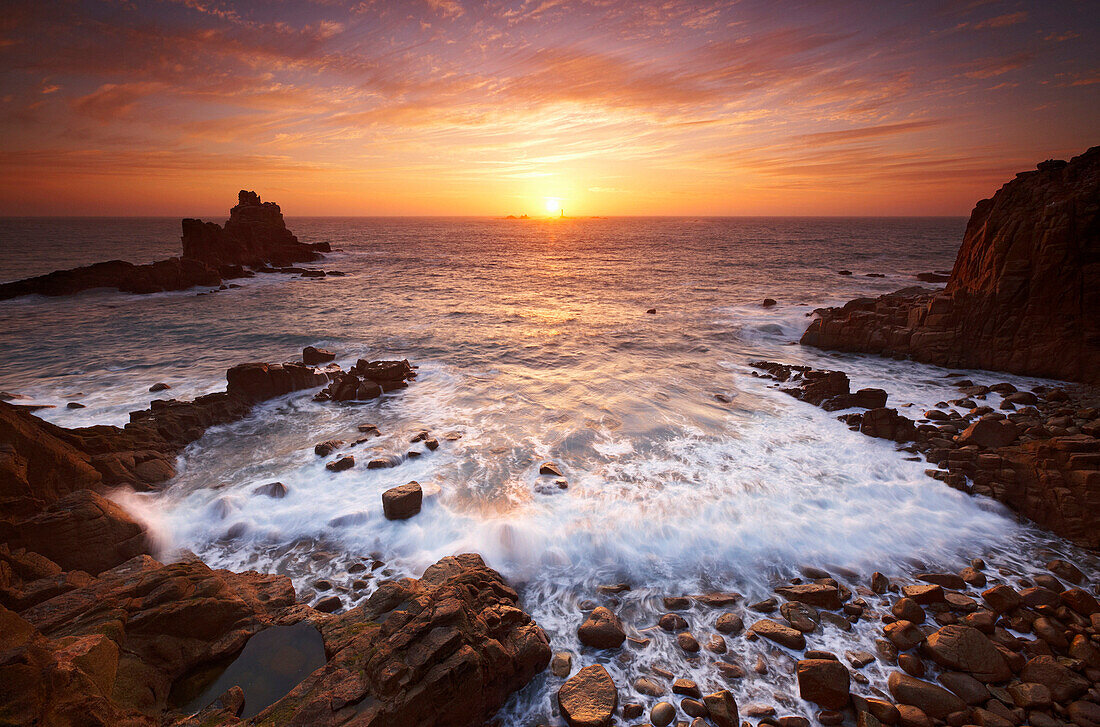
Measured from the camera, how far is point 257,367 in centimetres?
1714

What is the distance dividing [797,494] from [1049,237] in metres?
16.4

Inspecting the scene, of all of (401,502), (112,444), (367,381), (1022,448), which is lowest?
(401,502)

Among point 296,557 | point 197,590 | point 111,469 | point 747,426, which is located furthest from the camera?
point 747,426

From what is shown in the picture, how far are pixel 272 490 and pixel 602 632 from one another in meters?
9.14

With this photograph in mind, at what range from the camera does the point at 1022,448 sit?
11.0 metres

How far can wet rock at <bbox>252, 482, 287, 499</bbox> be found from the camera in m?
11.2

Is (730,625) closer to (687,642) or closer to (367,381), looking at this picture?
(687,642)

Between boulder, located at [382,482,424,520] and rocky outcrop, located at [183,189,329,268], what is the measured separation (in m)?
55.1

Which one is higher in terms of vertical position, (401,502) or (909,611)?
(401,502)

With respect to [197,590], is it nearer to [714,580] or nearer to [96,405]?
[714,580]

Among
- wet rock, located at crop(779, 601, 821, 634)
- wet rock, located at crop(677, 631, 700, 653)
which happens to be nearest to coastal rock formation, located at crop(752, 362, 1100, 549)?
wet rock, located at crop(779, 601, 821, 634)

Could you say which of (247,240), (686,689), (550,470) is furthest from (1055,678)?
(247,240)

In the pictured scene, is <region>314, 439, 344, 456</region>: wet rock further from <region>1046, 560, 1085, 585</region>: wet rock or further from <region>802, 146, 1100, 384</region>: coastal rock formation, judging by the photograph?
<region>802, 146, 1100, 384</region>: coastal rock formation

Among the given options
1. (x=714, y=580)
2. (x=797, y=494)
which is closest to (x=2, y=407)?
(x=714, y=580)
